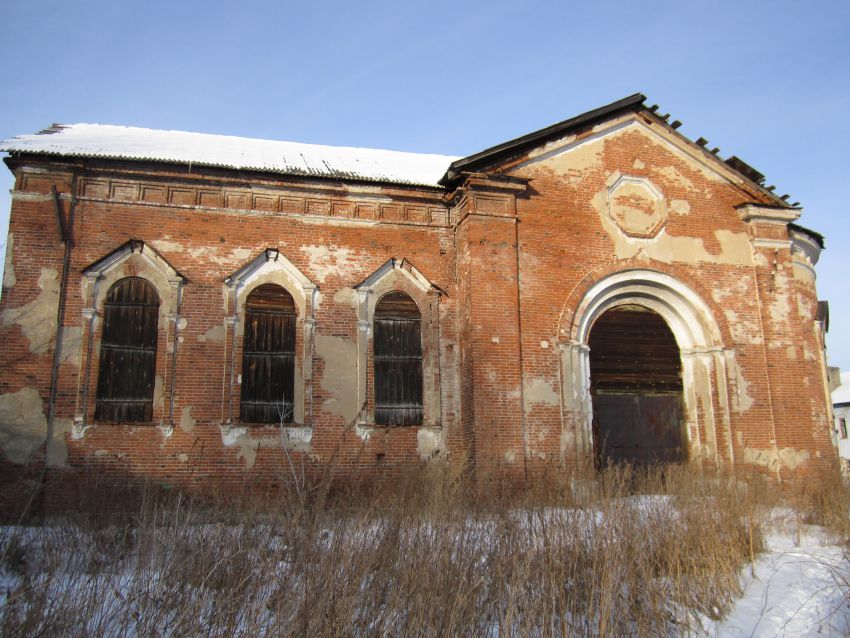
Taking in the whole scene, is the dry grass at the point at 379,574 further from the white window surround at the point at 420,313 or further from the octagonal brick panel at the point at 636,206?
the octagonal brick panel at the point at 636,206

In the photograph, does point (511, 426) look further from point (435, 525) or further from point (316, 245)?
point (435, 525)

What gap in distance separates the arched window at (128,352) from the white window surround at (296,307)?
127cm

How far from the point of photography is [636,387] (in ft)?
46.2

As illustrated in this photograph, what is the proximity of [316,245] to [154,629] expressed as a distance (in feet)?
31.9

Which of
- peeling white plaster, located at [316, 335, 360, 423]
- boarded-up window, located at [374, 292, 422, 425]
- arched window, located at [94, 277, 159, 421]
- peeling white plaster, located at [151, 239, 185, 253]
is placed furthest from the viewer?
boarded-up window, located at [374, 292, 422, 425]

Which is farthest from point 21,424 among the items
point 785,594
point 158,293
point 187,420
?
point 785,594

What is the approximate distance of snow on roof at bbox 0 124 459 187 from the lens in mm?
12875

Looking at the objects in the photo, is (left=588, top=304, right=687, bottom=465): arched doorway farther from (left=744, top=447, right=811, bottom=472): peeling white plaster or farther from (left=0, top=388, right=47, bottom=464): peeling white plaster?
(left=0, top=388, right=47, bottom=464): peeling white plaster

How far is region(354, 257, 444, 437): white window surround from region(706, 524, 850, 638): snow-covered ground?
21.0ft

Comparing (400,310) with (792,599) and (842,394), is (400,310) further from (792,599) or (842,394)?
(842,394)

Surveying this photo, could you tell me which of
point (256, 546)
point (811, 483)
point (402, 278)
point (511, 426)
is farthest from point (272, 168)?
point (811, 483)

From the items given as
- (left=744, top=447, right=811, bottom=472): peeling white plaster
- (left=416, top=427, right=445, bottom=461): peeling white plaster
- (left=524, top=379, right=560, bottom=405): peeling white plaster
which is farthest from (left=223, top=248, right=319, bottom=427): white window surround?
(left=744, top=447, right=811, bottom=472): peeling white plaster

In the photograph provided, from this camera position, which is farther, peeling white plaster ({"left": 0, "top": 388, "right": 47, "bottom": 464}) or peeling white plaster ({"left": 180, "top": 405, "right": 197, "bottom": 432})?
peeling white plaster ({"left": 180, "top": 405, "right": 197, "bottom": 432})

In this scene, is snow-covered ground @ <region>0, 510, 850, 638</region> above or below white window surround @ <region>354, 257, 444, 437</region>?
below
